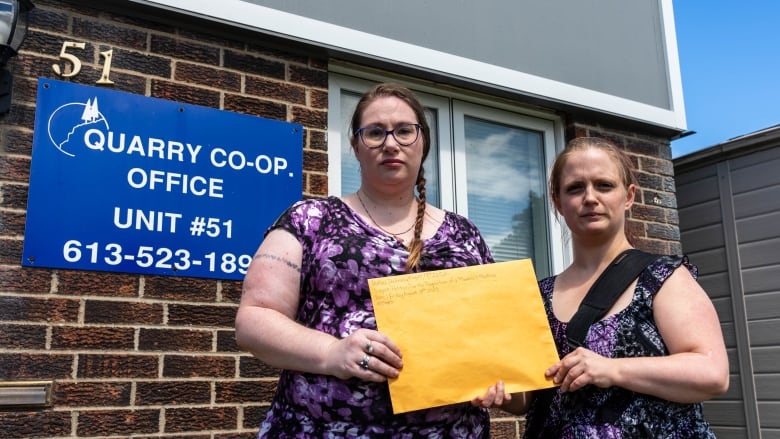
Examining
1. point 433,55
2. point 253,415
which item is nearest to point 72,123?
point 253,415

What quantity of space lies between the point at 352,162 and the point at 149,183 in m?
1.06

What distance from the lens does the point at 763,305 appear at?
184 inches

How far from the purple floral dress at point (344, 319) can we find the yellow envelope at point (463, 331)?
Result: 0.10 meters

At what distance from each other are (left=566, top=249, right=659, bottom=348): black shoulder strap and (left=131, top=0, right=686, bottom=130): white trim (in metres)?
2.02

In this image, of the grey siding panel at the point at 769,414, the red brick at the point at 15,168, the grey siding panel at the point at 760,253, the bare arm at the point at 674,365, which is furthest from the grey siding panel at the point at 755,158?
the red brick at the point at 15,168

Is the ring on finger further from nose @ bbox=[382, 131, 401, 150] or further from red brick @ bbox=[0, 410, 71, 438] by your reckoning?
red brick @ bbox=[0, 410, 71, 438]

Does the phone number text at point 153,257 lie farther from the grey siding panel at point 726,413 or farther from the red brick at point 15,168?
the grey siding panel at point 726,413

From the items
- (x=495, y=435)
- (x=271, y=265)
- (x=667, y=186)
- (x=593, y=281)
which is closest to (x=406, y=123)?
(x=271, y=265)

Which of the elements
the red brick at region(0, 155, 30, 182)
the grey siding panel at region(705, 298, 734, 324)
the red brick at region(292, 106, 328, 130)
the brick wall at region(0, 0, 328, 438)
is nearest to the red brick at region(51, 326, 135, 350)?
the brick wall at region(0, 0, 328, 438)

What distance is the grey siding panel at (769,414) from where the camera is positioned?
14.7 ft

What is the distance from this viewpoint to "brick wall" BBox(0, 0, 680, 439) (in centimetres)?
252

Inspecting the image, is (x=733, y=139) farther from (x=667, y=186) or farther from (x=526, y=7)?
(x=526, y=7)

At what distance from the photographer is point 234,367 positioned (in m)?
2.87

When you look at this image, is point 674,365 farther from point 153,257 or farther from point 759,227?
point 759,227
